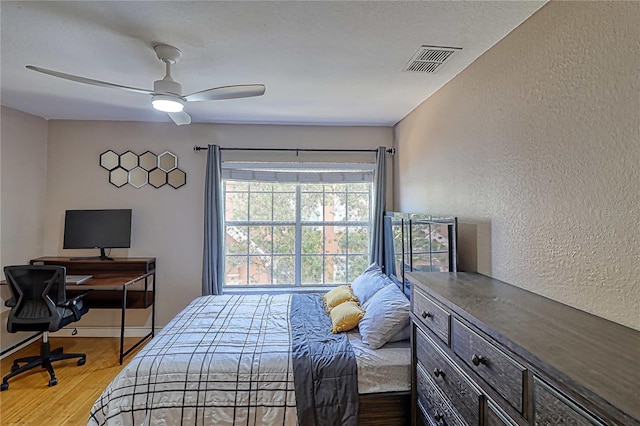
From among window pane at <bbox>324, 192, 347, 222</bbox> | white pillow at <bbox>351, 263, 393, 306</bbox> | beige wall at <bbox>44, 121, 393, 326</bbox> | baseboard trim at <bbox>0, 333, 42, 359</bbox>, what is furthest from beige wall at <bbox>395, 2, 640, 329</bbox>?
baseboard trim at <bbox>0, 333, 42, 359</bbox>

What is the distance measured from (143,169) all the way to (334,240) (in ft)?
7.74

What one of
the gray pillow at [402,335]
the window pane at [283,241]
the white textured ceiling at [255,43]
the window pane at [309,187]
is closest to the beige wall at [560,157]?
the white textured ceiling at [255,43]

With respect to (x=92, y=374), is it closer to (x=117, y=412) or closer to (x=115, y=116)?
(x=117, y=412)

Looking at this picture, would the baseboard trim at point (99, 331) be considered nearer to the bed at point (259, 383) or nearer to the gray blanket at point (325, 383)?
the bed at point (259, 383)

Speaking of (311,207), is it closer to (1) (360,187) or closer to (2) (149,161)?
(1) (360,187)

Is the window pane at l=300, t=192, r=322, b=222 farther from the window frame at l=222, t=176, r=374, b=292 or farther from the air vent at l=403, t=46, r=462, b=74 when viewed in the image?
the air vent at l=403, t=46, r=462, b=74

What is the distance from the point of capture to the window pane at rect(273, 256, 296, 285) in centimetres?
413

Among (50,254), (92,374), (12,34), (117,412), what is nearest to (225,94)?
(12,34)

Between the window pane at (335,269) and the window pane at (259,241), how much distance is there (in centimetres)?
72

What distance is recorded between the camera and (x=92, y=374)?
304 cm

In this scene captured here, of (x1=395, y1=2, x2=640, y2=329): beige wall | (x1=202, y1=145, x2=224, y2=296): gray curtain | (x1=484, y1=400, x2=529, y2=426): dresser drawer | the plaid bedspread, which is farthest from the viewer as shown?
(x1=202, y1=145, x2=224, y2=296): gray curtain

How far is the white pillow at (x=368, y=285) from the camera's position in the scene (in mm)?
2807

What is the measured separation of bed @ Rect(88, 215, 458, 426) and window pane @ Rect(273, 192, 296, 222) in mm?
1954

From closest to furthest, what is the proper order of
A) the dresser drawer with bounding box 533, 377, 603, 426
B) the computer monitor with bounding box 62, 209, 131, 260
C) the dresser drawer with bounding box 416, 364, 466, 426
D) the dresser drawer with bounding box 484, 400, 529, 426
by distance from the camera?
the dresser drawer with bounding box 533, 377, 603, 426 < the dresser drawer with bounding box 484, 400, 529, 426 < the dresser drawer with bounding box 416, 364, 466, 426 < the computer monitor with bounding box 62, 209, 131, 260
